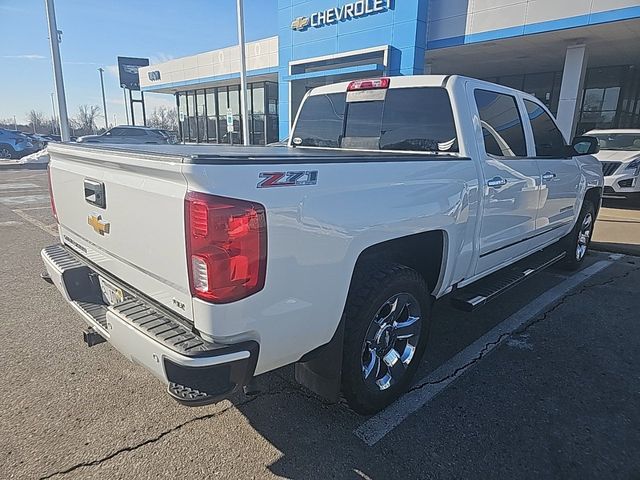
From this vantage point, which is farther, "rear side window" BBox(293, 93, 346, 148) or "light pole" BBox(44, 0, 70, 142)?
"light pole" BBox(44, 0, 70, 142)

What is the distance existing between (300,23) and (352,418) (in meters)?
17.9

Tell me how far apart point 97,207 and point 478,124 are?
2.80 meters

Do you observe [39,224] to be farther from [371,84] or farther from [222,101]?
[222,101]

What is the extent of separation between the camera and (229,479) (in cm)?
221

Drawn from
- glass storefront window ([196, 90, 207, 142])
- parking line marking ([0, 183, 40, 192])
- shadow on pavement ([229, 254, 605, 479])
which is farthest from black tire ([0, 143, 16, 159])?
shadow on pavement ([229, 254, 605, 479])

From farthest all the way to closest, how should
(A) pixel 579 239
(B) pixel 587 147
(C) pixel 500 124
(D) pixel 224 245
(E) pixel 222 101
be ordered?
(E) pixel 222 101, (A) pixel 579 239, (B) pixel 587 147, (C) pixel 500 124, (D) pixel 224 245

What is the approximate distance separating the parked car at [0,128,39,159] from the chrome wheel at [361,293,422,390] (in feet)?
98.9

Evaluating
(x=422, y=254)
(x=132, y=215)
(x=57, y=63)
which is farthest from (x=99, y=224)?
(x=57, y=63)

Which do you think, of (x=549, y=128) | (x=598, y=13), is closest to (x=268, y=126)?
(x=598, y=13)

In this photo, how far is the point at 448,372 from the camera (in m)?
3.29

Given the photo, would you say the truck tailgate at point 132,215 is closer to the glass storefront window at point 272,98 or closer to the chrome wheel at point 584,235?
the chrome wheel at point 584,235

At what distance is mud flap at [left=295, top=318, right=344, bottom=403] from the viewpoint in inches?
92.7

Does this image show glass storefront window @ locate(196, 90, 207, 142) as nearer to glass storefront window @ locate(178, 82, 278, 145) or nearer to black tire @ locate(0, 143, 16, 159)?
glass storefront window @ locate(178, 82, 278, 145)

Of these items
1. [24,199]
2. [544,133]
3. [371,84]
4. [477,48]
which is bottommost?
[24,199]
